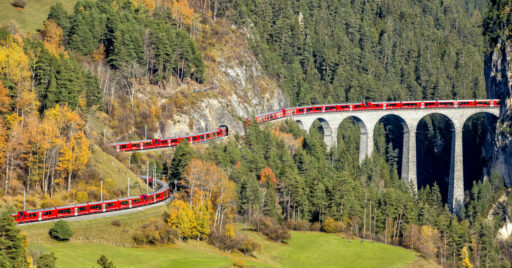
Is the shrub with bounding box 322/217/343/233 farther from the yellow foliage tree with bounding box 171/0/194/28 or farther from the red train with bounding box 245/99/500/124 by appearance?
the yellow foliage tree with bounding box 171/0/194/28

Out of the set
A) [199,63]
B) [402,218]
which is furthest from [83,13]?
[402,218]

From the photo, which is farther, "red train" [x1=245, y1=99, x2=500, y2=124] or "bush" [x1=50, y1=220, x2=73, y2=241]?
"red train" [x1=245, y1=99, x2=500, y2=124]

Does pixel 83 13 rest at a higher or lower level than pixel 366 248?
higher

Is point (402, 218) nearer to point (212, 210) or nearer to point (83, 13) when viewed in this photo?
point (212, 210)

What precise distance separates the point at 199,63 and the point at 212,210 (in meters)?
53.8

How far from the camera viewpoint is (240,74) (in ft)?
527

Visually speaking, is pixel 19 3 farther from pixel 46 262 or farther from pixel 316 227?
pixel 46 262

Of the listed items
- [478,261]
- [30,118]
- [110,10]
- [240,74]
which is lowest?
[478,261]

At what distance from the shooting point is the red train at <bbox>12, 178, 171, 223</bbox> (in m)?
84.2

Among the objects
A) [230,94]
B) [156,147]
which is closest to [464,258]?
[156,147]

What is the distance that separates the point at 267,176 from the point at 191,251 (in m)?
41.4

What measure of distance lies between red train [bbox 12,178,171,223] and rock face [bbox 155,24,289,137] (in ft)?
104

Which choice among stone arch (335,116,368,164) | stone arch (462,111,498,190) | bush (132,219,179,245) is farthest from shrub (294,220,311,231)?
stone arch (462,111,498,190)

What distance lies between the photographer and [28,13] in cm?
13738
